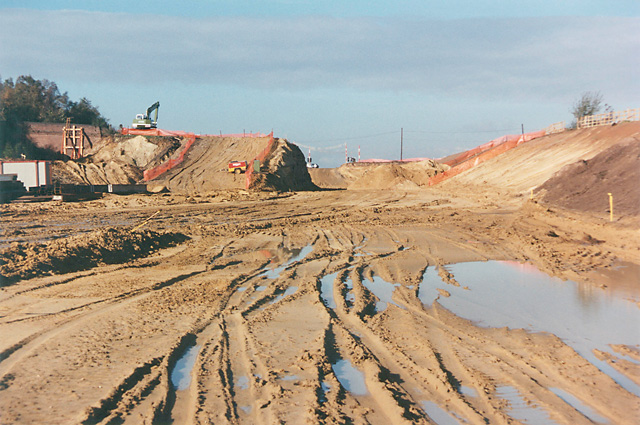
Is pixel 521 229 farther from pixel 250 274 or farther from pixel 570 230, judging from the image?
pixel 250 274

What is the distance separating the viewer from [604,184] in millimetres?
21391

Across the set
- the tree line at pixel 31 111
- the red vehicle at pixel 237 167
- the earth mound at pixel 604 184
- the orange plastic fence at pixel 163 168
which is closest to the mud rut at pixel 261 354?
the earth mound at pixel 604 184

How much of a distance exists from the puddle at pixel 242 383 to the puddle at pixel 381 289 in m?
3.63

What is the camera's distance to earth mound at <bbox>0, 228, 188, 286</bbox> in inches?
433

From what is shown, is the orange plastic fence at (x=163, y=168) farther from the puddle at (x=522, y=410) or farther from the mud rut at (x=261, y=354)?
the puddle at (x=522, y=410)

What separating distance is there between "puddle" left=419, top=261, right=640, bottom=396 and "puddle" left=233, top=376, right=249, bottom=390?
156 inches

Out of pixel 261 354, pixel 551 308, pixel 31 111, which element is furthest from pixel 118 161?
pixel 261 354

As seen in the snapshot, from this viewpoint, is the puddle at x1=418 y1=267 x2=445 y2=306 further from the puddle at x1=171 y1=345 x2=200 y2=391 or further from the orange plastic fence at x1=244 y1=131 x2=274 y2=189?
the orange plastic fence at x1=244 y1=131 x2=274 y2=189

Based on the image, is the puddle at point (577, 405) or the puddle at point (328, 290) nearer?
the puddle at point (577, 405)

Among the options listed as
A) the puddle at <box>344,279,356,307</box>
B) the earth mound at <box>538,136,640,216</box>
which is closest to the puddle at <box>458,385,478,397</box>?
the puddle at <box>344,279,356,307</box>

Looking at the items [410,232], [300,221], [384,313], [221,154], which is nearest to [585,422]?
[384,313]

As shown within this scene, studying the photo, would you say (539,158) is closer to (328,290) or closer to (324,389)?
(328,290)

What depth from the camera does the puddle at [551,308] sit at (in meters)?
7.64

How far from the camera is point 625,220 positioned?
17.9 meters
